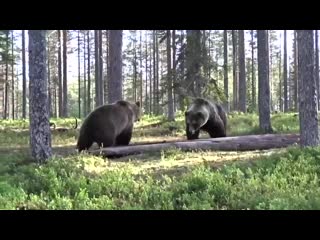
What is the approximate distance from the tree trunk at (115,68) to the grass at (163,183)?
8113 mm

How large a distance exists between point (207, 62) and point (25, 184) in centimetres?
1499

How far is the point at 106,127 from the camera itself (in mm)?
13156

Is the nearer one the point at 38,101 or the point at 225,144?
the point at 38,101

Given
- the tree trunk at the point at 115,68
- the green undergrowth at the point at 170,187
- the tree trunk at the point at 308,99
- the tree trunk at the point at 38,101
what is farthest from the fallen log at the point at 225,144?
the tree trunk at the point at 115,68

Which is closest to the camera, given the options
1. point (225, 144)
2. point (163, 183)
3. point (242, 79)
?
point (163, 183)

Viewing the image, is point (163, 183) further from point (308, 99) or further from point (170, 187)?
point (308, 99)

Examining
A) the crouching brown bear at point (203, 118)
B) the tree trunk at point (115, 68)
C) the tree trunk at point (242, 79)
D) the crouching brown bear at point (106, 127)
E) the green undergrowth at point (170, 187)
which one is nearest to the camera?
the green undergrowth at point (170, 187)

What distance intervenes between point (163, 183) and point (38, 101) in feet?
12.8

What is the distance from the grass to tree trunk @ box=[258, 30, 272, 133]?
21.1 feet

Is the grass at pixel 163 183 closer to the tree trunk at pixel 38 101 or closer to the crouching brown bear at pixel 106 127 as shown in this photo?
the tree trunk at pixel 38 101

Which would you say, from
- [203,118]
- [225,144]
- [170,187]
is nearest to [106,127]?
[225,144]

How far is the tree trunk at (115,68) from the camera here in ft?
64.1

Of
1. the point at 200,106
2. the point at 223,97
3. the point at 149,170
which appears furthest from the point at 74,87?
the point at 149,170
